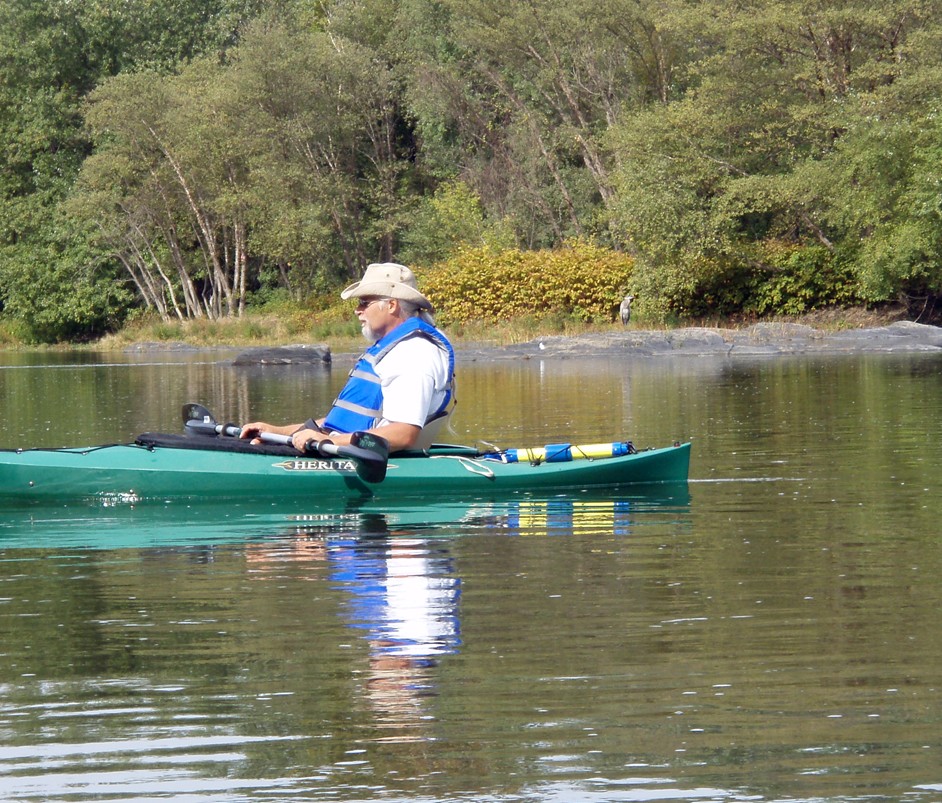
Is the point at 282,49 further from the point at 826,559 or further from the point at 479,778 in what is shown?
the point at 479,778

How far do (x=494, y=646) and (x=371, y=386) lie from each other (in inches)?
148

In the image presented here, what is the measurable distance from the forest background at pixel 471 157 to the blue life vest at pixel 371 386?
915 inches

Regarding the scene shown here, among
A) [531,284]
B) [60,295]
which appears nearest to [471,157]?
[531,284]

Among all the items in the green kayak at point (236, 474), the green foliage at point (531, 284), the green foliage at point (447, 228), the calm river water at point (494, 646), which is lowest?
the calm river water at point (494, 646)

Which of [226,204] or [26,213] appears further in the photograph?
[26,213]

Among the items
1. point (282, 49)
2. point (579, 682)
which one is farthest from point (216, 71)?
point (579, 682)

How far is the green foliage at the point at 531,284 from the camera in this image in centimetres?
3772

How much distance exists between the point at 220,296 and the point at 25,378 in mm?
19501

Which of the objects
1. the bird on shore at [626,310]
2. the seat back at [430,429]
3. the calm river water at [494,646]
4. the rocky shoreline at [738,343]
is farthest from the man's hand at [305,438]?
the bird on shore at [626,310]

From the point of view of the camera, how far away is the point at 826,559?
7.55 m

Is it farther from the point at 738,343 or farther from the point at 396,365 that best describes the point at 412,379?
the point at 738,343

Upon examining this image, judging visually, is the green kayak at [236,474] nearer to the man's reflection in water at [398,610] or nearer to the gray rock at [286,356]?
the man's reflection in water at [398,610]

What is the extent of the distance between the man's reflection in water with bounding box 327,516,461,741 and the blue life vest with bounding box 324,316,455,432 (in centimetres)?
69

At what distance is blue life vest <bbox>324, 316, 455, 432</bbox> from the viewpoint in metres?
8.92
